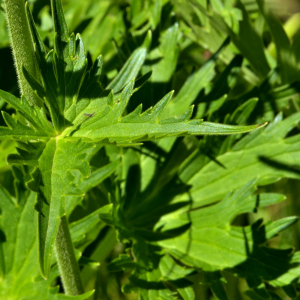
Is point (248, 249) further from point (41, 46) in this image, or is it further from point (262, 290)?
point (41, 46)

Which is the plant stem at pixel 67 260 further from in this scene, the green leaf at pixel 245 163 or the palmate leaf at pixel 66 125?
the green leaf at pixel 245 163

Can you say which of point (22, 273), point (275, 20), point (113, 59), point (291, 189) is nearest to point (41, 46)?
point (22, 273)

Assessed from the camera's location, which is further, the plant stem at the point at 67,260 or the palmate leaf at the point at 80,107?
the plant stem at the point at 67,260

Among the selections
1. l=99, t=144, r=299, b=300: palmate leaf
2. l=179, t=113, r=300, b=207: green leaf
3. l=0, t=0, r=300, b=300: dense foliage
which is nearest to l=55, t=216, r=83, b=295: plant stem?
l=0, t=0, r=300, b=300: dense foliage

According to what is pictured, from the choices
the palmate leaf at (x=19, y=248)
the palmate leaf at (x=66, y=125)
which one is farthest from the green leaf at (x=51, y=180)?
the palmate leaf at (x=19, y=248)

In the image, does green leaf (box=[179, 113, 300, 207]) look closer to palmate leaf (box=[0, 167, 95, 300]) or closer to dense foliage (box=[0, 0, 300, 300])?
dense foliage (box=[0, 0, 300, 300])

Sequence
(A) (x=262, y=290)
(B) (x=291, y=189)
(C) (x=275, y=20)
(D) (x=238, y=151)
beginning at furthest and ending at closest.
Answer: (B) (x=291, y=189) → (C) (x=275, y=20) → (D) (x=238, y=151) → (A) (x=262, y=290)
